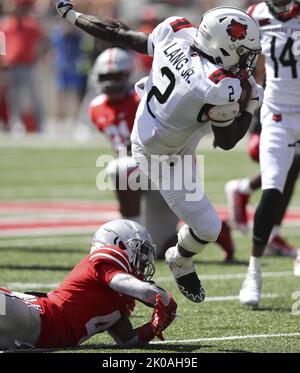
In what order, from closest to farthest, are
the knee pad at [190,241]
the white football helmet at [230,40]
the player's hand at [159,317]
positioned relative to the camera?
the player's hand at [159,317] < the white football helmet at [230,40] < the knee pad at [190,241]

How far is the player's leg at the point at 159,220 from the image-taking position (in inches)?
348

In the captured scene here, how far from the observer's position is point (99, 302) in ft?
18.4

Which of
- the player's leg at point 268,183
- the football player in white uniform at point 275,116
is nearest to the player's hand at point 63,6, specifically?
the football player in white uniform at point 275,116

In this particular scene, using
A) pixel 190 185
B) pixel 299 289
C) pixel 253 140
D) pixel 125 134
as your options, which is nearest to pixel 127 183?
pixel 125 134

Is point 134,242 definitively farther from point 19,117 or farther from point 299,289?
point 19,117

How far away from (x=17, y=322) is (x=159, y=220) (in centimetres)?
350

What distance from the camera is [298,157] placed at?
8.70 m

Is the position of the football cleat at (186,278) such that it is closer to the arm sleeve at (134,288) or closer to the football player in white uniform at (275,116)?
the football player in white uniform at (275,116)

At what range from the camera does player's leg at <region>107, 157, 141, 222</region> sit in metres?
8.62

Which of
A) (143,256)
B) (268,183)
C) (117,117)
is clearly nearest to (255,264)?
(268,183)

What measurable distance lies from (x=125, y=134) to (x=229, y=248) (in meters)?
1.24

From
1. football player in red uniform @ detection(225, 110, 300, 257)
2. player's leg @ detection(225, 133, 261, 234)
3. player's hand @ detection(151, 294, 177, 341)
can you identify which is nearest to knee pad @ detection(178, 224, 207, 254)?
player's hand @ detection(151, 294, 177, 341)

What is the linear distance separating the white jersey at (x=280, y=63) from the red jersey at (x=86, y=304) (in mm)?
2053

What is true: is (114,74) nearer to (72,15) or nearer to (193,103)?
(72,15)
